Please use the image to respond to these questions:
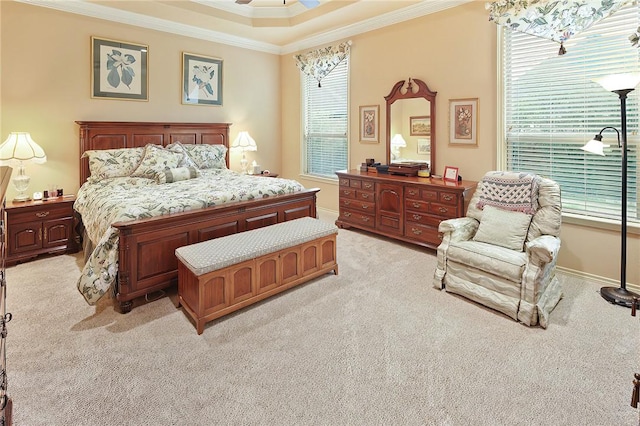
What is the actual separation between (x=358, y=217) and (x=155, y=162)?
2.63m

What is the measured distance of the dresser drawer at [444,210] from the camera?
12.5 feet

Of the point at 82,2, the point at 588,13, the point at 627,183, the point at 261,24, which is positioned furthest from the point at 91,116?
the point at 627,183

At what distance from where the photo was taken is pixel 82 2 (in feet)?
13.9

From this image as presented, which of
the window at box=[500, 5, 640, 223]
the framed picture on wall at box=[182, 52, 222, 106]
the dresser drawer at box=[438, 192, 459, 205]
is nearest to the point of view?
the window at box=[500, 5, 640, 223]

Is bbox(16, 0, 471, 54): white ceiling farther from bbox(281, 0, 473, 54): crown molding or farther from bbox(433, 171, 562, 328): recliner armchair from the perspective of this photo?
bbox(433, 171, 562, 328): recliner armchair

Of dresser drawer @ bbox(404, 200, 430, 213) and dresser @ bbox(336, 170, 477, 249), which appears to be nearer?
dresser @ bbox(336, 170, 477, 249)

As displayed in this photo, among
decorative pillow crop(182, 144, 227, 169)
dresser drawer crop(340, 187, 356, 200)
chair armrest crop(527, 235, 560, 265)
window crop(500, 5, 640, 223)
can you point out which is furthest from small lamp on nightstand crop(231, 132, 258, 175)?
chair armrest crop(527, 235, 560, 265)

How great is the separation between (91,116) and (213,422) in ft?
14.0

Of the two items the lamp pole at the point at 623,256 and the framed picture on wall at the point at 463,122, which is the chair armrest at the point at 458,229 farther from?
the framed picture on wall at the point at 463,122

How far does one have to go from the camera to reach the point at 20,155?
372 centimetres

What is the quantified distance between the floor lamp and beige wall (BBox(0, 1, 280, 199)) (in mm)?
4896

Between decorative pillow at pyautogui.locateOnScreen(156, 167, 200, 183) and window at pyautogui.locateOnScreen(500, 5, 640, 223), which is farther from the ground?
window at pyautogui.locateOnScreen(500, 5, 640, 223)

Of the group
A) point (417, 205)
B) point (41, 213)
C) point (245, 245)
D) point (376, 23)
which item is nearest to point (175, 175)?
point (41, 213)

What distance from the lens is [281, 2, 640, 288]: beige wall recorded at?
334cm
